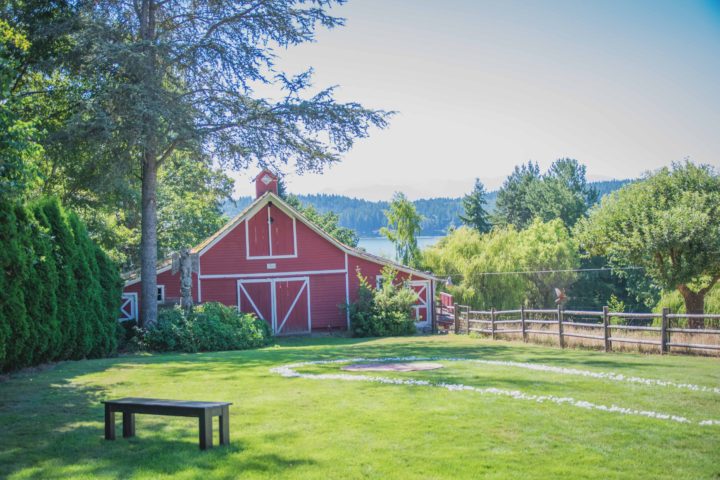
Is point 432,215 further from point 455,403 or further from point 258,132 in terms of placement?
point 455,403

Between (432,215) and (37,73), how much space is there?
412 feet

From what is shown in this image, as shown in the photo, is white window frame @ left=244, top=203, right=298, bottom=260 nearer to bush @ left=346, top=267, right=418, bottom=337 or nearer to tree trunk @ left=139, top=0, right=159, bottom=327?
bush @ left=346, top=267, right=418, bottom=337

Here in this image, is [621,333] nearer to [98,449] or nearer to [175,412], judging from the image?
[175,412]

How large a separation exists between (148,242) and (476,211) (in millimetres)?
56598

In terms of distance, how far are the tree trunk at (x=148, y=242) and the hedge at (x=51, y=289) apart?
222cm

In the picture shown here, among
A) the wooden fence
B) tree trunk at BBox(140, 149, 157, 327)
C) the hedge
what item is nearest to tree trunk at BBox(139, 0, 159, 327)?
tree trunk at BBox(140, 149, 157, 327)

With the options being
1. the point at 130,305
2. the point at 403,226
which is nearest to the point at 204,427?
the point at 130,305

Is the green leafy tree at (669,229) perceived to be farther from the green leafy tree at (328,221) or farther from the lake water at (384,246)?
the green leafy tree at (328,221)

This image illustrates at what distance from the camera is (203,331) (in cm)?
2228

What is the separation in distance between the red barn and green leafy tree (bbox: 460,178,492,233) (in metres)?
46.3

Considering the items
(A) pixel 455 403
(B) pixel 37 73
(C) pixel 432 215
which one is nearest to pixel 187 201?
(B) pixel 37 73

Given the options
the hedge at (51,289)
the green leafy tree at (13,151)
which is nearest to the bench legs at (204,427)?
the green leafy tree at (13,151)

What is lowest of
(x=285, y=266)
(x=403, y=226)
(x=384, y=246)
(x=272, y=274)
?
(x=272, y=274)

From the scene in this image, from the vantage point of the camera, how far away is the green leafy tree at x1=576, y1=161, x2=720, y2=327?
29562 mm
